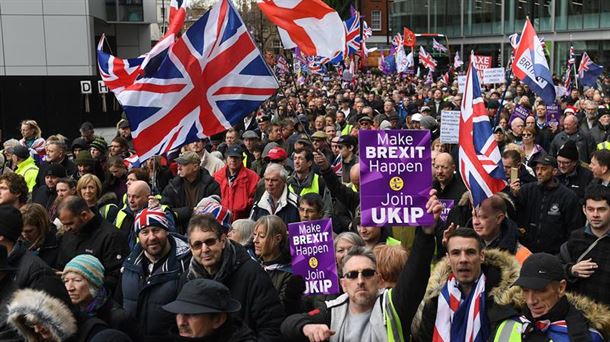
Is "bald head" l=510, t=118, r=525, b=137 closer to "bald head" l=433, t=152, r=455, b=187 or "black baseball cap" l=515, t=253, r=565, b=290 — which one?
"bald head" l=433, t=152, r=455, b=187

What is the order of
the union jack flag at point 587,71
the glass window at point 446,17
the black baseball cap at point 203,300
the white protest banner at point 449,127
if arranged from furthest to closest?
1. the glass window at point 446,17
2. the union jack flag at point 587,71
3. the white protest banner at point 449,127
4. the black baseball cap at point 203,300

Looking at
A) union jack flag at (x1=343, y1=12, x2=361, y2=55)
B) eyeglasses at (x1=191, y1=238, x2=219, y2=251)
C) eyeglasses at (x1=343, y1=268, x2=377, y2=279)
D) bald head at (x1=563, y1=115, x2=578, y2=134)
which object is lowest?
eyeglasses at (x1=343, y1=268, x2=377, y2=279)

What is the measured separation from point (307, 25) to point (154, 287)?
14.4 feet

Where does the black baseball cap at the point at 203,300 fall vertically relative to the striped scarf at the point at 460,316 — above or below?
above

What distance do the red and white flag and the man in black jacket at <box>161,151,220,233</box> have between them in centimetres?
176

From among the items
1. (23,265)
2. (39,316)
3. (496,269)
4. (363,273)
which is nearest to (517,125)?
(496,269)

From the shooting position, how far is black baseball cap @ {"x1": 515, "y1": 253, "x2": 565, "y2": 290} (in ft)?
13.2

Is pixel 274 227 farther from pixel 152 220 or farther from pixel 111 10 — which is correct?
pixel 111 10

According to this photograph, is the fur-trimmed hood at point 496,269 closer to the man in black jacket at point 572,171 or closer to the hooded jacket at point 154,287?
the hooded jacket at point 154,287

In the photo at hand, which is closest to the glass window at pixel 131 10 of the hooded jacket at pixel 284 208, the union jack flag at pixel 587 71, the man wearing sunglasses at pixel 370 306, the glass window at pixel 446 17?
the union jack flag at pixel 587 71

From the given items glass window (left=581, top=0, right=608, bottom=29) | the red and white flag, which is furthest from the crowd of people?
glass window (left=581, top=0, right=608, bottom=29)

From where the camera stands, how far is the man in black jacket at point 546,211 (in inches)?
296

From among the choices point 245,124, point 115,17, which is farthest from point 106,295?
point 115,17

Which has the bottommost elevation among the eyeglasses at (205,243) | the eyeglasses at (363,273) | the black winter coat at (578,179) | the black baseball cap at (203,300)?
the black winter coat at (578,179)
